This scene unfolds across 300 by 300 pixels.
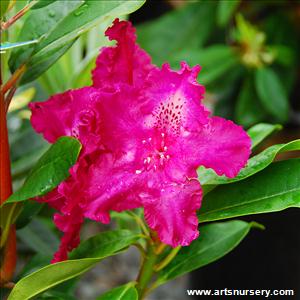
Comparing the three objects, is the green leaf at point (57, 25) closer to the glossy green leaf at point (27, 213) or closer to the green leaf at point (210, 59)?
the glossy green leaf at point (27, 213)

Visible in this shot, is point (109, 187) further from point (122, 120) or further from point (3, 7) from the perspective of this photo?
point (3, 7)

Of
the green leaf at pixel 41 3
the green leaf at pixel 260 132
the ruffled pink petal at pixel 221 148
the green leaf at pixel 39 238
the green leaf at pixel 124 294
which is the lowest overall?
the green leaf at pixel 39 238

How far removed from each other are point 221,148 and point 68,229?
0.67 feet

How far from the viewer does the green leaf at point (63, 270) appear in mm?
719

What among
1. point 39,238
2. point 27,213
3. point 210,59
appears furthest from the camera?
point 210,59

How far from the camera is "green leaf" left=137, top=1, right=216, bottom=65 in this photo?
68.7 inches

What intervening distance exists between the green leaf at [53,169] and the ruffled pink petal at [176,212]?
0.09 metres

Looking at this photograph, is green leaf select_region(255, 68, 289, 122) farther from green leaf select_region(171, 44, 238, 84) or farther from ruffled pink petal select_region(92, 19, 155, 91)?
ruffled pink petal select_region(92, 19, 155, 91)

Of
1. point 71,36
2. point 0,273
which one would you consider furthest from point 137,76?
point 0,273

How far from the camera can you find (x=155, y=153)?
0.69 meters

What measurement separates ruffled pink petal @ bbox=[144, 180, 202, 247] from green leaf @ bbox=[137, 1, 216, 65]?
1094 millimetres

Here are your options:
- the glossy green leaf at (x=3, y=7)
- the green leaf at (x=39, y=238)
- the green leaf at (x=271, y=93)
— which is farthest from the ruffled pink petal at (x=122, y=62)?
the green leaf at (x=271, y=93)

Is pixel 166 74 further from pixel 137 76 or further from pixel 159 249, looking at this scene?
pixel 159 249

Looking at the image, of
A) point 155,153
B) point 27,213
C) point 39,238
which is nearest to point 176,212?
point 155,153
